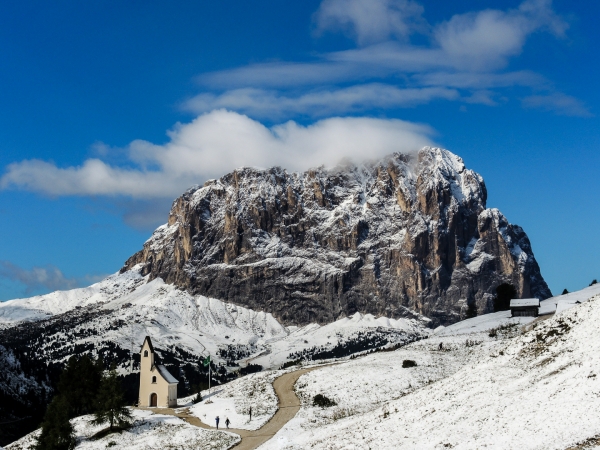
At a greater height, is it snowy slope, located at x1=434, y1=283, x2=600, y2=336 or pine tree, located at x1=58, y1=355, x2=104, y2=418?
snowy slope, located at x1=434, y1=283, x2=600, y2=336

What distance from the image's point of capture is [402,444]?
44188mm

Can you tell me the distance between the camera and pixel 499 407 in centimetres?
4450

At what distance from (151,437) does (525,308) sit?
79.2m

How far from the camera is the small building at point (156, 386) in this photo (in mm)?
93750

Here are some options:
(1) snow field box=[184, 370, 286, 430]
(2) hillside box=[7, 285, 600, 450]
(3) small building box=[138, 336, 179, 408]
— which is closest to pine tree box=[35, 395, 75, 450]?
(2) hillside box=[7, 285, 600, 450]

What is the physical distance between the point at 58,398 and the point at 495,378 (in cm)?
5283

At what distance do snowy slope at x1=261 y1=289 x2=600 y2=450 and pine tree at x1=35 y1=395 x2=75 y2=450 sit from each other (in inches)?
992

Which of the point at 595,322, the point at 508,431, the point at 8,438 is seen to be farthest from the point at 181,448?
the point at 8,438

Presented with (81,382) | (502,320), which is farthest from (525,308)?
(81,382)

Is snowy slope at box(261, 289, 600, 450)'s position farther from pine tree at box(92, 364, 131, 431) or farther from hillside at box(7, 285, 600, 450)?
pine tree at box(92, 364, 131, 431)

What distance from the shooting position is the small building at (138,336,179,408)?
3691 inches

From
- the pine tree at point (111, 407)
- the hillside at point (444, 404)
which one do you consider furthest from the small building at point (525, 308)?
the pine tree at point (111, 407)

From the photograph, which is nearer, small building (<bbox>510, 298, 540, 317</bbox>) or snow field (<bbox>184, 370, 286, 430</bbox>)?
snow field (<bbox>184, 370, 286, 430</bbox>)

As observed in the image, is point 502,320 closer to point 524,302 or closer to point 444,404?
point 524,302
